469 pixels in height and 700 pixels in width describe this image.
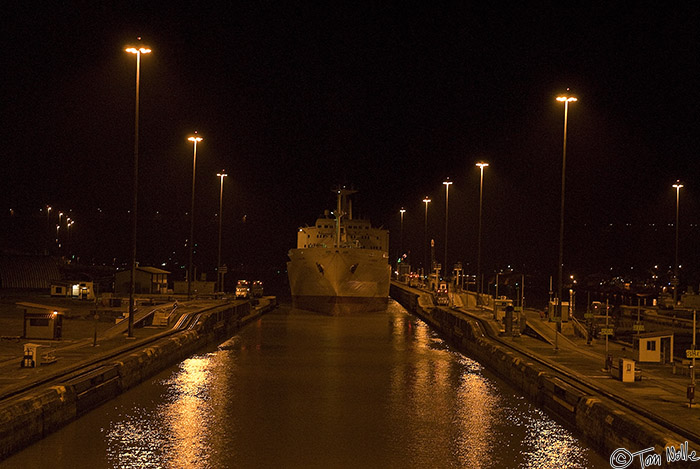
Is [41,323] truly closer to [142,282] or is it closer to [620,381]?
[620,381]

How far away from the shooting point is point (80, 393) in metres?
18.1

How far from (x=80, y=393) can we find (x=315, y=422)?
237 inches

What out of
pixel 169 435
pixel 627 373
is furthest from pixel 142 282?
pixel 627 373

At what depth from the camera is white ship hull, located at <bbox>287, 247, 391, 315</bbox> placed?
195 ft

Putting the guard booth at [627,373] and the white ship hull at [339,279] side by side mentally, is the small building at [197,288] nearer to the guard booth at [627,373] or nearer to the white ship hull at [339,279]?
the white ship hull at [339,279]

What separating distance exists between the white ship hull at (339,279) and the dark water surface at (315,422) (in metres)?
28.4

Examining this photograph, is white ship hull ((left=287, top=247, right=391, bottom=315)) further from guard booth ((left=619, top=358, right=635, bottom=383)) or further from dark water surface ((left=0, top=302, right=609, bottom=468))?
guard booth ((left=619, top=358, right=635, bottom=383))

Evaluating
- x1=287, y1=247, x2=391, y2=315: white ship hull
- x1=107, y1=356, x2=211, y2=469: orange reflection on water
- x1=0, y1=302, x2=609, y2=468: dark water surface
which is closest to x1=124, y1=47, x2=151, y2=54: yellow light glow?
x1=0, y1=302, x2=609, y2=468: dark water surface

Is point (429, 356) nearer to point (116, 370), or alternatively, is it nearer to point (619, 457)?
point (116, 370)

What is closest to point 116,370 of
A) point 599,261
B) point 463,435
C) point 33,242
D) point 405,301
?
point 463,435

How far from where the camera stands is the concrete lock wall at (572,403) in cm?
1355

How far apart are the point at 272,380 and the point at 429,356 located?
10.4m

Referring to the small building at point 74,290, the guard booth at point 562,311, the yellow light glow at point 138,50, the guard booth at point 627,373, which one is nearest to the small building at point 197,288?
the small building at point 74,290

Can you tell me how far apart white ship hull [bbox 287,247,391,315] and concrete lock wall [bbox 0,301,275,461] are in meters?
27.5
